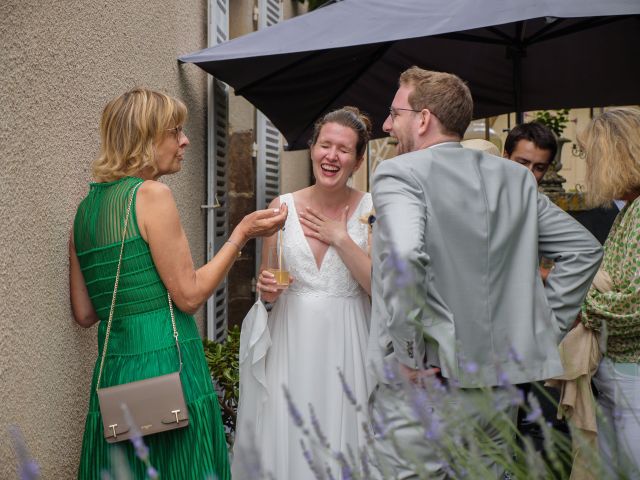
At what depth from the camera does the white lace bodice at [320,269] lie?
11.5ft

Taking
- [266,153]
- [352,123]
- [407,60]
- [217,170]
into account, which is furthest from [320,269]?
[266,153]

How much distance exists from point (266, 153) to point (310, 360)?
385 centimetres

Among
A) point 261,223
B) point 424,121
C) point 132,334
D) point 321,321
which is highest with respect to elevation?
point 424,121

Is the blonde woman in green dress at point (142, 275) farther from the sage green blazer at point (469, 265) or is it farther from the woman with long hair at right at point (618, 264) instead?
the woman with long hair at right at point (618, 264)

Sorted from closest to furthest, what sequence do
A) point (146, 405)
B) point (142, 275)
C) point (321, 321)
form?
point (146, 405)
point (142, 275)
point (321, 321)

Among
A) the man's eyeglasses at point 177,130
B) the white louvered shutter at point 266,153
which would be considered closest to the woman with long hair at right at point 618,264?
the man's eyeglasses at point 177,130

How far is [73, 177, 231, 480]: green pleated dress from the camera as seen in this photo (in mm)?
2605

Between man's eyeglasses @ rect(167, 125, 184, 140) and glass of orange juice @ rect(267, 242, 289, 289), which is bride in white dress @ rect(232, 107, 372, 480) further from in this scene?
man's eyeglasses @ rect(167, 125, 184, 140)

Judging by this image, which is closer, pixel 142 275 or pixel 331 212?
pixel 142 275

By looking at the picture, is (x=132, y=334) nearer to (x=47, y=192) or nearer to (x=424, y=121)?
(x=47, y=192)

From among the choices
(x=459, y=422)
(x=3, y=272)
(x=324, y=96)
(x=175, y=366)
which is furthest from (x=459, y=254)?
(x=324, y=96)

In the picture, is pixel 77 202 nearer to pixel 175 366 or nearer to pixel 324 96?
pixel 175 366

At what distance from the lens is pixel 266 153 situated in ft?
23.3

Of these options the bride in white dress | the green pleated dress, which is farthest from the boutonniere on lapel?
the green pleated dress
